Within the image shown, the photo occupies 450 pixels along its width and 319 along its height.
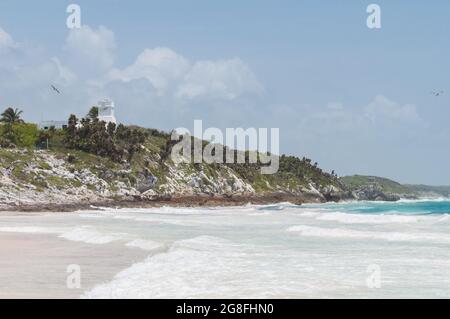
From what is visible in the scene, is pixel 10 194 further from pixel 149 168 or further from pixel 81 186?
pixel 149 168

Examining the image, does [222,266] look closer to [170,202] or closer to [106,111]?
[170,202]

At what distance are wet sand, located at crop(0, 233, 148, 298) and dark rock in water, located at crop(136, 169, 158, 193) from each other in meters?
78.3

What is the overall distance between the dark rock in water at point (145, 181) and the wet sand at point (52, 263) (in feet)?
257

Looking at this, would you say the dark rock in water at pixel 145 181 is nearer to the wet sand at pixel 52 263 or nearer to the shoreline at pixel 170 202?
the shoreline at pixel 170 202

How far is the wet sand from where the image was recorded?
15.6 meters

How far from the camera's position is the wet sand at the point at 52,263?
15562 mm

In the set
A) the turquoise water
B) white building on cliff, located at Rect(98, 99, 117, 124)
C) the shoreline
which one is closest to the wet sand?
the shoreline

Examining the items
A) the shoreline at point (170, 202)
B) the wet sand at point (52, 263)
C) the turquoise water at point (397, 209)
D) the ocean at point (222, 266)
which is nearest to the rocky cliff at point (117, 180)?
the shoreline at point (170, 202)

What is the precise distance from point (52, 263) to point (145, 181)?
91435mm

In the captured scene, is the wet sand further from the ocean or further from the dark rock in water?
the dark rock in water

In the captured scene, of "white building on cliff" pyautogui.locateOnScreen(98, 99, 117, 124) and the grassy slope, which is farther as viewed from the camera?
"white building on cliff" pyautogui.locateOnScreen(98, 99, 117, 124)

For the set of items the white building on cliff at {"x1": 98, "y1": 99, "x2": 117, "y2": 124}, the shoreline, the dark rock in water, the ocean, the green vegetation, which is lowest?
the shoreline

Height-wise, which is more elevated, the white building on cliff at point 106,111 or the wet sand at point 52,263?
the white building on cliff at point 106,111

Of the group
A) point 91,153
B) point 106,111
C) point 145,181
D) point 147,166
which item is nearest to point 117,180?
point 145,181
